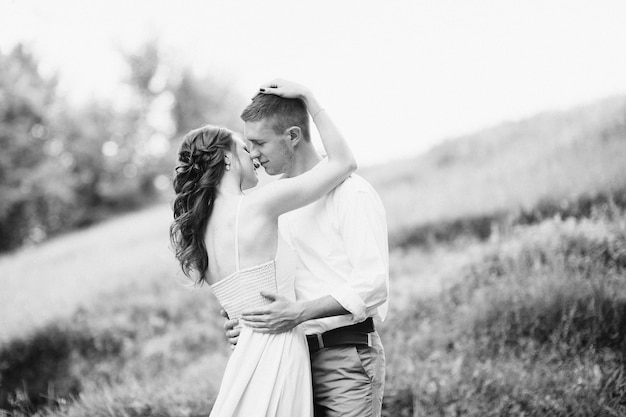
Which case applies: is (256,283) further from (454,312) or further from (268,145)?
(454,312)

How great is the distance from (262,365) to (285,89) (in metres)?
1.47

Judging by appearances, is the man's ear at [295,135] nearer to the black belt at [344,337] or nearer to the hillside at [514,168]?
the black belt at [344,337]

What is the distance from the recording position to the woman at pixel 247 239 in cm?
281

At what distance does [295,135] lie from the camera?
3365mm

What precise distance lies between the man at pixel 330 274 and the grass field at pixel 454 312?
2.91ft

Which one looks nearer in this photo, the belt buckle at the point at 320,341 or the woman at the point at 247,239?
the woman at the point at 247,239

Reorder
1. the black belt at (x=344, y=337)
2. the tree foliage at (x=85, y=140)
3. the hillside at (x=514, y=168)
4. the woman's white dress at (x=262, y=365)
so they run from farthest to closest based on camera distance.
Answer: the tree foliage at (x=85, y=140)
the hillside at (x=514, y=168)
the black belt at (x=344, y=337)
the woman's white dress at (x=262, y=365)

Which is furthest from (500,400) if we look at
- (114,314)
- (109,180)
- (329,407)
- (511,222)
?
(109,180)

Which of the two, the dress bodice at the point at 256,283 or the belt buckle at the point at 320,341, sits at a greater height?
the dress bodice at the point at 256,283

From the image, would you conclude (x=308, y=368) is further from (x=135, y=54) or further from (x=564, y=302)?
(x=135, y=54)

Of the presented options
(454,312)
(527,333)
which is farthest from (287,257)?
(454,312)

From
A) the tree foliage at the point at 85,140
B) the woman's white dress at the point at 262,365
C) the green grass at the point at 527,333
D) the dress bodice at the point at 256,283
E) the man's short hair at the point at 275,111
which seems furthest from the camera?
the tree foliage at the point at 85,140

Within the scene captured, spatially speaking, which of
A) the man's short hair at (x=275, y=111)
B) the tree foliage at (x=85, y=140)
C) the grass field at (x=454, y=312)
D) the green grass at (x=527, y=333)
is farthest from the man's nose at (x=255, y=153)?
the tree foliage at (x=85, y=140)

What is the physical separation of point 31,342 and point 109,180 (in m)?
22.0
